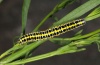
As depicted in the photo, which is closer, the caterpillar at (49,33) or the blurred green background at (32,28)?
the caterpillar at (49,33)

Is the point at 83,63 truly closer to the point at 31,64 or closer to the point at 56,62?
the point at 56,62

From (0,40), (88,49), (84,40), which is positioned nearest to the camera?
(84,40)

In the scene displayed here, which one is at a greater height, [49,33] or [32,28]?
[32,28]

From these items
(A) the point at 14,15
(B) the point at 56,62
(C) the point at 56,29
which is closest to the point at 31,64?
(B) the point at 56,62

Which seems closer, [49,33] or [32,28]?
[49,33]

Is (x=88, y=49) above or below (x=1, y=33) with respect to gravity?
below

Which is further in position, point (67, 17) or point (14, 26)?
point (14, 26)

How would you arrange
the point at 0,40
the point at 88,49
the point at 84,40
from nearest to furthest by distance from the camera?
the point at 84,40 → the point at 0,40 → the point at 88,49

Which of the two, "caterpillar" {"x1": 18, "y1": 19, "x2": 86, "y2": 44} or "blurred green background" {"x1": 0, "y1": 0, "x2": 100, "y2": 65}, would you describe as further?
"blurred green background" {"x1": 0, "y1": 0, "x2": 100, "y2": 65}

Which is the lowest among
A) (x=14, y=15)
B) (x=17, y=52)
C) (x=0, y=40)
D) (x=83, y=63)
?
(x=83, y=63)
